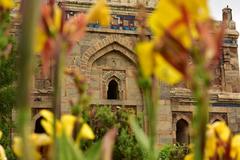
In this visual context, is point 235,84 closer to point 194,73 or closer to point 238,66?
point 238,66

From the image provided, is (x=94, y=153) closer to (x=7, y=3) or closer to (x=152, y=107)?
(x=152, y=107)

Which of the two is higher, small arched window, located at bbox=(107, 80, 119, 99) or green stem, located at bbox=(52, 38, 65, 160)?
small arched window, located at bbox=(107, 80, 119, 99)

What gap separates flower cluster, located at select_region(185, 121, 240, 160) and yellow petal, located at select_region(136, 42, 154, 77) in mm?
175

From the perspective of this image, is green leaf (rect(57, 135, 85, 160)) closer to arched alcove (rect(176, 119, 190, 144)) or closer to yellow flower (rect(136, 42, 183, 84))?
yellow flower (rect(136, 42, 183, 84))

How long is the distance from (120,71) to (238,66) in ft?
13.2

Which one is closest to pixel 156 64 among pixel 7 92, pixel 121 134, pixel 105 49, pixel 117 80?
pixel 121 134

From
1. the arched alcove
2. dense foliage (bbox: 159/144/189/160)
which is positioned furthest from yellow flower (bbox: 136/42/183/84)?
the arched alcove

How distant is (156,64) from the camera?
769mm

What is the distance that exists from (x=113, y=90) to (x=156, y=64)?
14611 mm

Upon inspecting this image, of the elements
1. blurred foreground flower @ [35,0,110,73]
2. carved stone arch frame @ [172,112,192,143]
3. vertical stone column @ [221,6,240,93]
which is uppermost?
vertical stone column @ [221,6,240,93]

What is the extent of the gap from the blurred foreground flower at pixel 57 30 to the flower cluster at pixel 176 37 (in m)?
0.12

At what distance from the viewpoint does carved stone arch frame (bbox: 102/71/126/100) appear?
1490cm

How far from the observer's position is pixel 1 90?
11969 mm

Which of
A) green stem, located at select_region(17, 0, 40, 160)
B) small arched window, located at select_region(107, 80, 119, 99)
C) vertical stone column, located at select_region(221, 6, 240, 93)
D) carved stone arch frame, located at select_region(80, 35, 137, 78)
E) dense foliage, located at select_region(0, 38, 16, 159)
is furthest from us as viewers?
vertical stone column, located at select_region(221, 6, 240, 93)
